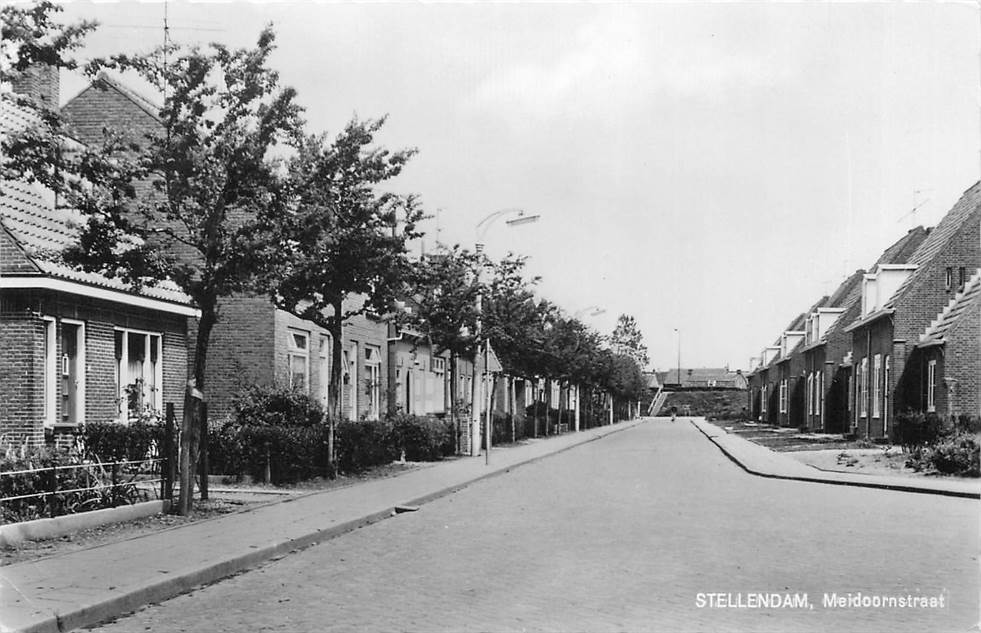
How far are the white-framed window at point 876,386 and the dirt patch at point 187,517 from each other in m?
20.6

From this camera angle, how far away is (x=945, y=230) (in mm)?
34469

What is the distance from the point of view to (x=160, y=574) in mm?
9203

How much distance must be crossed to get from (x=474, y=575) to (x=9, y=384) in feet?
34.7

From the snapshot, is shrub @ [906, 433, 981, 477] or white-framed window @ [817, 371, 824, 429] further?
white-framed window @ [817, 371, 824, 429]

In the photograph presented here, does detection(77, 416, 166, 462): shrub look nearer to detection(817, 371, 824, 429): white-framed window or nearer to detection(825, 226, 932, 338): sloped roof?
detection(825, 226, 932, 338): sloped roof

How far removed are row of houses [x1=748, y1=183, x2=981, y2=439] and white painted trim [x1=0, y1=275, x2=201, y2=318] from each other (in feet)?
62.0

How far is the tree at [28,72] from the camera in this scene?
1011cm

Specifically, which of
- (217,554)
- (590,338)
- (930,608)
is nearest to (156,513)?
(217,554)

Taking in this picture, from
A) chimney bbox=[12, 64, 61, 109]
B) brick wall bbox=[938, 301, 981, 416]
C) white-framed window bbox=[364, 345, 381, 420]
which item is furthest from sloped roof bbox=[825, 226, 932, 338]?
chimney bbox=[12, 64, 61, 109]

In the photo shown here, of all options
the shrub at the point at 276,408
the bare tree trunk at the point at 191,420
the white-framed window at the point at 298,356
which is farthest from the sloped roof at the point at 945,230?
the bare tree trunk at the point at 191,420

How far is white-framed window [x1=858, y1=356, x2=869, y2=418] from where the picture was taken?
3812cm

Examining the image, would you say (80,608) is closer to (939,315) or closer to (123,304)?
(123,304)

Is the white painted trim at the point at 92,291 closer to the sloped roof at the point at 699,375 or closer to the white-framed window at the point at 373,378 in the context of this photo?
the white-framed window at the point at 373,378

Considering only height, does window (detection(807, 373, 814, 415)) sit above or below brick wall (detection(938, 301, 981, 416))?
below
